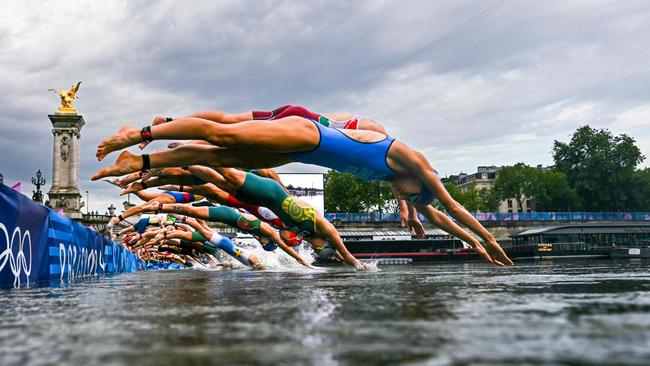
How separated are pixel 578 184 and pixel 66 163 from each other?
234 feet

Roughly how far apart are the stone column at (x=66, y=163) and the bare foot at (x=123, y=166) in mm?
58305

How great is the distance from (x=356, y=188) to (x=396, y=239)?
1123 inches

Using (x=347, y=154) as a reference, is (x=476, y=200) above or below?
above

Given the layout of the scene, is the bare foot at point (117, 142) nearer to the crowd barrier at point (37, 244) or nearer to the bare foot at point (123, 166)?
the bare foot at point (123, 166)

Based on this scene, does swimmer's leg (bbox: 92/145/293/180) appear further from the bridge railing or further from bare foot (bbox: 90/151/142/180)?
the bridge railing

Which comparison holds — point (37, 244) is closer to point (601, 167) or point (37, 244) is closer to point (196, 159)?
point (196, 159)

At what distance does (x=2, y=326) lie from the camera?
2598 mm

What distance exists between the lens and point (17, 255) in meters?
7.86

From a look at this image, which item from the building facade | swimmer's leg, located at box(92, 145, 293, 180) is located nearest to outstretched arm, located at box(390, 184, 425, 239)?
swimmer's leg, located at box(92, 145, 293, 180)

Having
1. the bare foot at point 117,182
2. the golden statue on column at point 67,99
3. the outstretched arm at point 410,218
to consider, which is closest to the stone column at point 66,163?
the golden statue on column at point 67,99

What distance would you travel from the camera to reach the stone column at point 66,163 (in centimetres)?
6166

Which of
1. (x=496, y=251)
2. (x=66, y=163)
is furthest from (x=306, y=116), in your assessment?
(x=66, y=163)

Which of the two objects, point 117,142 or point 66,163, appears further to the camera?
point 66,163

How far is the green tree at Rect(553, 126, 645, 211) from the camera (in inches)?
3386
